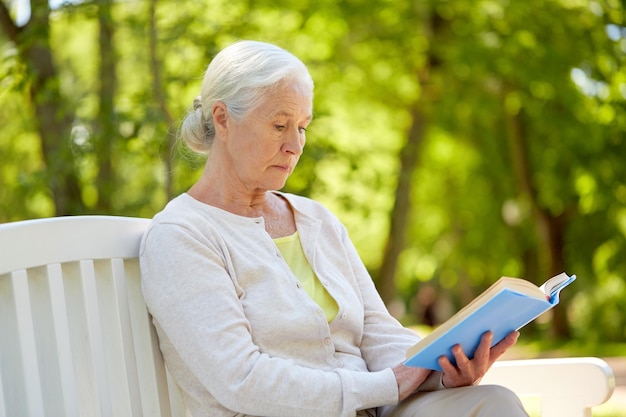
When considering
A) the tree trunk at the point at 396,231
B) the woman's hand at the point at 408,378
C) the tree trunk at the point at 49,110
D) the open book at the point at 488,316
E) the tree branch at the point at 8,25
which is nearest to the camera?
the open book at the point at 488,316

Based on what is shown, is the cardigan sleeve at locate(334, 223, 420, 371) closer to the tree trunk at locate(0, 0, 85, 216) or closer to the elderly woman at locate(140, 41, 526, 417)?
the elderly woman at locate(140, 41, 526, 417)

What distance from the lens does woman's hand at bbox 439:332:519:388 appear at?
7.78 ft

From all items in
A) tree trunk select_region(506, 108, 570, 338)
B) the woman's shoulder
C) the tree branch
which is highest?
the tree branch

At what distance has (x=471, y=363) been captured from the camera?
244 centimetres

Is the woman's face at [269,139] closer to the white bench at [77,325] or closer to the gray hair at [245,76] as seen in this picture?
the gray hair at [245,76]

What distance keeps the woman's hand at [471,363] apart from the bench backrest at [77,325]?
2.33 ft

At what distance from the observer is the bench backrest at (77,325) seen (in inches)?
87.8

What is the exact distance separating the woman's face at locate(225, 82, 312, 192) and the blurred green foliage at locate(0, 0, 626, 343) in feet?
1.26

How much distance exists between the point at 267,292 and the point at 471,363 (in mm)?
535

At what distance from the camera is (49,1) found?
5.73 m

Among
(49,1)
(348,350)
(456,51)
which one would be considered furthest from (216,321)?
(456,51)

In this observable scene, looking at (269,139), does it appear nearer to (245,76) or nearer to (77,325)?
(245,76)

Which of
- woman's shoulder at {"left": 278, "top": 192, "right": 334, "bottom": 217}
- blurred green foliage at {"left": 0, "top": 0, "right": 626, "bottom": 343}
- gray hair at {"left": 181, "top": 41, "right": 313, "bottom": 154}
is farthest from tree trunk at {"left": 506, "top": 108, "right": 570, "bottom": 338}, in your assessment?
gray hair at {"left": 181, "top": 41, "right": 313, "bottom": 154}

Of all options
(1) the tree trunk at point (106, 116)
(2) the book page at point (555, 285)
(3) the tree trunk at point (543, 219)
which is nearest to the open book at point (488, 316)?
(2) the book page at point (555, 285)
